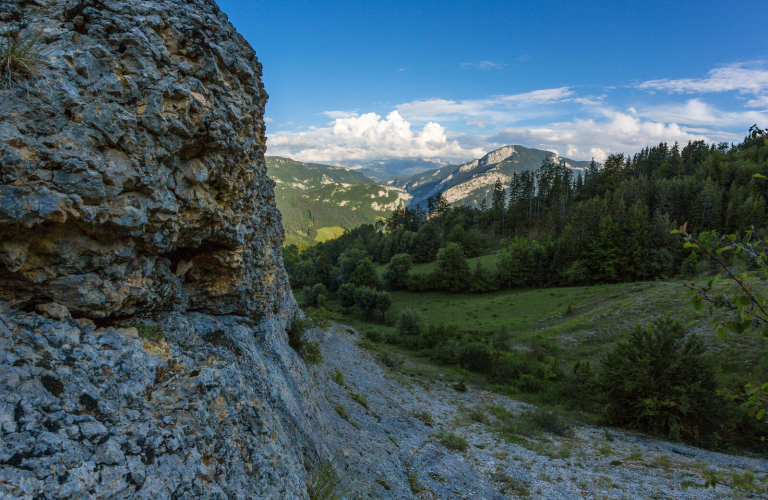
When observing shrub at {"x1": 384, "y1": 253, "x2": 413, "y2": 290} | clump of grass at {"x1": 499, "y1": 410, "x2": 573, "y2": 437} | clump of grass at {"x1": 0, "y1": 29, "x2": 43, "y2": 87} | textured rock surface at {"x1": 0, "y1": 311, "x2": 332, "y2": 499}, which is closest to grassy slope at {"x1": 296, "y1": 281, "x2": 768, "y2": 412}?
clump of grass at {"x1": 499, "y1": 410, "x2": 573, "y2": 437}

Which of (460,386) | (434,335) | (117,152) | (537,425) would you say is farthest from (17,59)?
(434,335)

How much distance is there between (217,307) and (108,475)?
4896 millimetres

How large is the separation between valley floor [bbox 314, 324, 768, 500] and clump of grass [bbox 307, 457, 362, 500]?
112 centimetres

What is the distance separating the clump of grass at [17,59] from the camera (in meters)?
4.27

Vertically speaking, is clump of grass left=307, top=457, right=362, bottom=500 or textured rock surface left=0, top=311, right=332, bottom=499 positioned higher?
textured rock surface left=0, top=311, right=332, bottom=499

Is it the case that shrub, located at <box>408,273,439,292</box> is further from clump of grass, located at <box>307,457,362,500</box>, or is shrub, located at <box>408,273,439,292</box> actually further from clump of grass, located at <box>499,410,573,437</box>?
clump of grass, located at <box>307,457,362,500</box>

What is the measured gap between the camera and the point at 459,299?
66812mm


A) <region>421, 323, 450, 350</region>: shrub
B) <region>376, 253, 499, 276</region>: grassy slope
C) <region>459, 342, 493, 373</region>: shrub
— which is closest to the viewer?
<region>459, 342, 493, 373</region>: shrub

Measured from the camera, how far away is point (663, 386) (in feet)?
61.6

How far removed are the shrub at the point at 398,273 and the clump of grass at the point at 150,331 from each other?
71.6 metres

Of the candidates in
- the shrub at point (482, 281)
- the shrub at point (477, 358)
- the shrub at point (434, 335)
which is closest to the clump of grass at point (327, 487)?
the shrub at point (477, 358)

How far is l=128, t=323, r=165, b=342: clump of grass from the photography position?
19.4ft

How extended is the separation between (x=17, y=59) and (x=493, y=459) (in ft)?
56.5

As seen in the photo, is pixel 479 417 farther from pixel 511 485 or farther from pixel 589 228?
pixel 589 228
